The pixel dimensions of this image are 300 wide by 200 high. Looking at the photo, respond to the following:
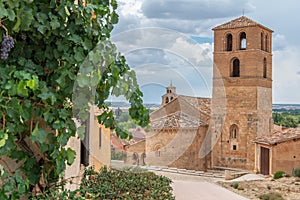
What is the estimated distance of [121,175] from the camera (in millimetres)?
3824

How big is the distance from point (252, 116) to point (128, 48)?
2170 cm

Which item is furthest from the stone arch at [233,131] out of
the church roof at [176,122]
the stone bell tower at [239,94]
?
the church roof at [176,122]

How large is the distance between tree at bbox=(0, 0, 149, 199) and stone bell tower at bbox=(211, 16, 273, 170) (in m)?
Result: 22.4

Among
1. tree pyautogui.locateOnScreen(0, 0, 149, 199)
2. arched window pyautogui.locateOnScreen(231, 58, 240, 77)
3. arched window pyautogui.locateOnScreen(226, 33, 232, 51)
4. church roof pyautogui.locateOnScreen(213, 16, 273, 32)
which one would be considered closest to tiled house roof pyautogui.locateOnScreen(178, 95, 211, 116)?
arched window pyautogui.locateOnScreen(231, 58, 240, 77)

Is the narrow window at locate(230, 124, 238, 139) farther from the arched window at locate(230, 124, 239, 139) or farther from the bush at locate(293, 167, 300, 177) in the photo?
the bush at locate(293, 167, 300, 177)

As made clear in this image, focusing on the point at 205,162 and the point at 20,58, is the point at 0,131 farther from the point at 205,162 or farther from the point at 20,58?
the point at 205,162

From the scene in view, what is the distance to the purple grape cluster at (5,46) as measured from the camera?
1.96m

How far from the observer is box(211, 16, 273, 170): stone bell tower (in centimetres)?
2425

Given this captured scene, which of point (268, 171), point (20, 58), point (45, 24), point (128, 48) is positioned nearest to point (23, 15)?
point (45, 24)

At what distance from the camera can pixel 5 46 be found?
77.5 inches

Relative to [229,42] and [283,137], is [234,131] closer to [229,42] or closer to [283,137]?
[229,42]

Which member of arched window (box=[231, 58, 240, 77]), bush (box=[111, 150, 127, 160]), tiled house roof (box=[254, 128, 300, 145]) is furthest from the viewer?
arched window (box=[231, 58, 240, 77])

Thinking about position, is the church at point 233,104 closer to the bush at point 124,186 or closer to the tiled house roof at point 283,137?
the tiled house roof at point 283,137

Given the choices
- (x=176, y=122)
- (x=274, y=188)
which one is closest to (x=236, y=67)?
(x=176, y=122)
